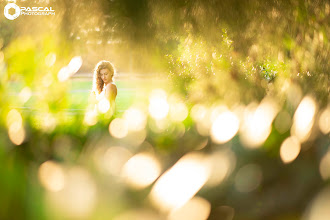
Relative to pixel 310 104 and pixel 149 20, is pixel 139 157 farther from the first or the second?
pixel 149 20

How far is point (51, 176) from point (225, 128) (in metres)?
0.65

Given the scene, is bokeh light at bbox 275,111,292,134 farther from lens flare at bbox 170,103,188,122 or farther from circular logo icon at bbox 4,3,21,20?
circular logo icon at bbox 4,3,21,20

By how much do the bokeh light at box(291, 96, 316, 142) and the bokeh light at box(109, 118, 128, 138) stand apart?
24.8 inches

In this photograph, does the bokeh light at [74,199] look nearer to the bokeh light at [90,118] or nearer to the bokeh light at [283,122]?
the bokeh light at [90,118]

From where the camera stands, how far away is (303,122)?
62.0 inches

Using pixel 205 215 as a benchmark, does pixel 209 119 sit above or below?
above

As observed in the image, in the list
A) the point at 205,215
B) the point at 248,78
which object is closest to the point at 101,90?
the point at 248,78

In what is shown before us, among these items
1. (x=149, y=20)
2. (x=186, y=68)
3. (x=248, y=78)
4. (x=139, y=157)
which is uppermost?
(x=186, y=68)

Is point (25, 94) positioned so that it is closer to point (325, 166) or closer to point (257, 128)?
point (257, 128)

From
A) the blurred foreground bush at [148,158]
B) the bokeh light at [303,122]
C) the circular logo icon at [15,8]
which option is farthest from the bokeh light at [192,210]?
the circular logo icon at [15,8]

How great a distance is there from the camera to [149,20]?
289 cm

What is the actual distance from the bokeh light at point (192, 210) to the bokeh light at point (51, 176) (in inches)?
15.0

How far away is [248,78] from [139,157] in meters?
4.55

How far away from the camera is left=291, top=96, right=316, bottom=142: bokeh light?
5.12ft
